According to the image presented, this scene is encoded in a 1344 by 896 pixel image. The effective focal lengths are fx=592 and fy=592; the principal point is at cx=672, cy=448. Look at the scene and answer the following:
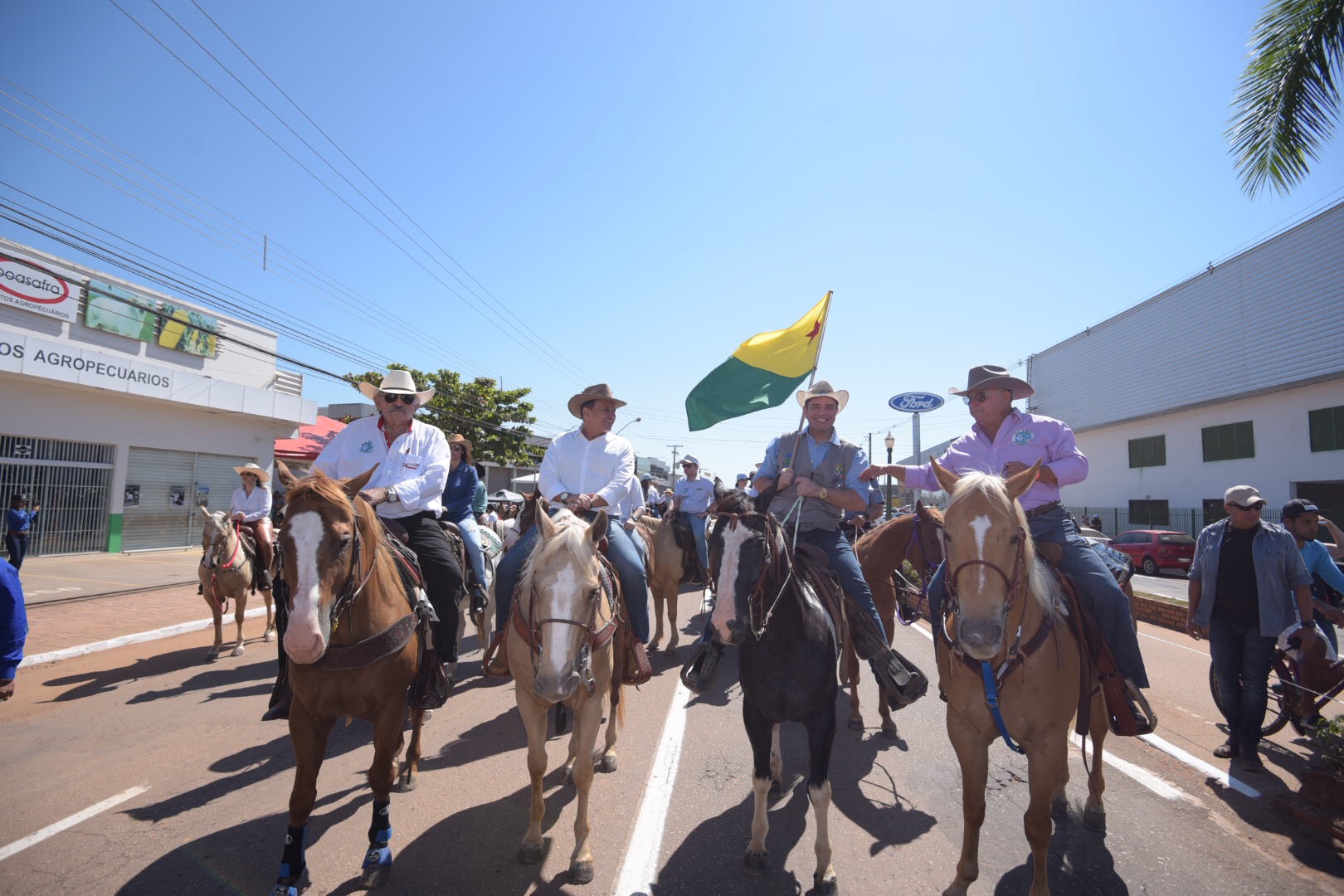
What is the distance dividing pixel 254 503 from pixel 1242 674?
1172cm

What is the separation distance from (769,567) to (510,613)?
66.6 inches

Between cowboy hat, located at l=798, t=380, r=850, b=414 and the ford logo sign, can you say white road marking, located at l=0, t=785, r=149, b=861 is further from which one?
the ford logo sign

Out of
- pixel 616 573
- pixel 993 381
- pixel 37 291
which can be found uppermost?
pixel 37 291

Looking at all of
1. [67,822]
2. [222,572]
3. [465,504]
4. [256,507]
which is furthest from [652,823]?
[256,507]

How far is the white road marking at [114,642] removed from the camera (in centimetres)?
713

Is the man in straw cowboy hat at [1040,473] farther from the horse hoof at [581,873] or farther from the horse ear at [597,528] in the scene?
the horse hoof at [581,873]

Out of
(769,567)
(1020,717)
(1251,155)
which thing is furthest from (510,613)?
(1251,155)

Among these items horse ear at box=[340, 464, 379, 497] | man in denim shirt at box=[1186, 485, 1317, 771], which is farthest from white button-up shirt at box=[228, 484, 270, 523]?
man in denim shirt at box=[1186, 485, 1317, 771]

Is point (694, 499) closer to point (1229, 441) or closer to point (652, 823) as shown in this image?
point (652, 823)

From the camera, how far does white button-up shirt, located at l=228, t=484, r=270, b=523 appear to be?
8.73m

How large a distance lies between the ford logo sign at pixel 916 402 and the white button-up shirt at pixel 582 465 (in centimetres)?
1307

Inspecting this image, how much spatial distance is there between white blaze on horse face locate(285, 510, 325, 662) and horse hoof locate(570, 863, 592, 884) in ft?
5.96

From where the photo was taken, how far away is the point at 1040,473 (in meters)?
3.50

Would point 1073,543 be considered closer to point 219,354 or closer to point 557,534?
point 557,534
